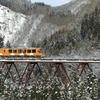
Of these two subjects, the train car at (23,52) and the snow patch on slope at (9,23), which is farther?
the snow patch on slope at (9,23)

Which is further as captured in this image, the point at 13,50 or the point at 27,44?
the point at 27,44

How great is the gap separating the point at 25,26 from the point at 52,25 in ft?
79.2

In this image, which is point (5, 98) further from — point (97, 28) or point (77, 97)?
point (97, 28)

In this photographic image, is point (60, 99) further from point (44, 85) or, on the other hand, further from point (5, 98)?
point (5, 98)

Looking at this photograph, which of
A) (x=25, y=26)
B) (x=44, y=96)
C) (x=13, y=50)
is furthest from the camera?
(x=25, y=26)

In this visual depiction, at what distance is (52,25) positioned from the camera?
161 m

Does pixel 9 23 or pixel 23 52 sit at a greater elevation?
pixel 23 52

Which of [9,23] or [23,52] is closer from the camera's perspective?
[23,52]

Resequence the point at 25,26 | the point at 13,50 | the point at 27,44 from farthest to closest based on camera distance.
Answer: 1. the point at 25,26
2. the point at 27,44
3. the point at 13,50

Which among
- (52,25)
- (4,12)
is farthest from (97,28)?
(4,12)

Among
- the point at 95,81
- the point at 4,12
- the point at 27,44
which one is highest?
the point at 4,12

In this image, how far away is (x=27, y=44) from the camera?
133625 mm

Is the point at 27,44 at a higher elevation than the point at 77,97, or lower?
lower

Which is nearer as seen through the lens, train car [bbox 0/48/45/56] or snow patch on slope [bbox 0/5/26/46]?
train car [bbox 0/48/45/56]
